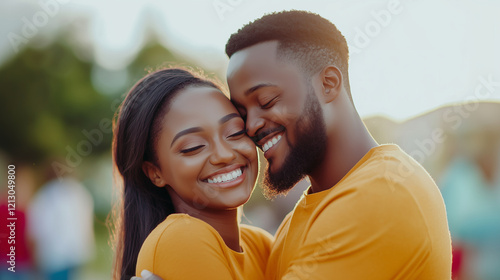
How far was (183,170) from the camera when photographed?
8.54ft

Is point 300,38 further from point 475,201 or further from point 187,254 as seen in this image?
point 475,201

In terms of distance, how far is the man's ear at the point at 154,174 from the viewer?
2.79 meters

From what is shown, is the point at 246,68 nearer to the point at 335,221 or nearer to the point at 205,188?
the point at 205,188

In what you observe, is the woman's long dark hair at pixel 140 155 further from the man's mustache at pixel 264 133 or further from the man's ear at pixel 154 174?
the man's mustache at pixel 264 133

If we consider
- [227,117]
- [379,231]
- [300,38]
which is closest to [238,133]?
[227,117]

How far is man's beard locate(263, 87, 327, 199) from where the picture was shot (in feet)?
8.46

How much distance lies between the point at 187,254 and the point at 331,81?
1.24m

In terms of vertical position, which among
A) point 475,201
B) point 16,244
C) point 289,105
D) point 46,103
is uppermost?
point 46,103

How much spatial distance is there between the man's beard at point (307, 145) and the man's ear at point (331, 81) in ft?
0.34

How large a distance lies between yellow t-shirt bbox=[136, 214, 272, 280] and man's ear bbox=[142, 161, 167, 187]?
33 cm

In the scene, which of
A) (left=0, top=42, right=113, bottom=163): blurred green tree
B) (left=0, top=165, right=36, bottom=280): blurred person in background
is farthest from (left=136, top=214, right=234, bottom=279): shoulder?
(left=0, top=42, right=113, bottom=163): blurred green tree

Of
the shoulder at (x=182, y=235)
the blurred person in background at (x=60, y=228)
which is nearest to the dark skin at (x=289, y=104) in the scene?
the shoulder at (x=182, y=235)

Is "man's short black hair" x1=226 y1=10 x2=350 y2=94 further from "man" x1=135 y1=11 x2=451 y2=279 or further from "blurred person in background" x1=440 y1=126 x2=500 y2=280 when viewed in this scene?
"blurred person in background" x1=440 y1=126 x2=500 y2=280

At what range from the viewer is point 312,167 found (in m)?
2.70
